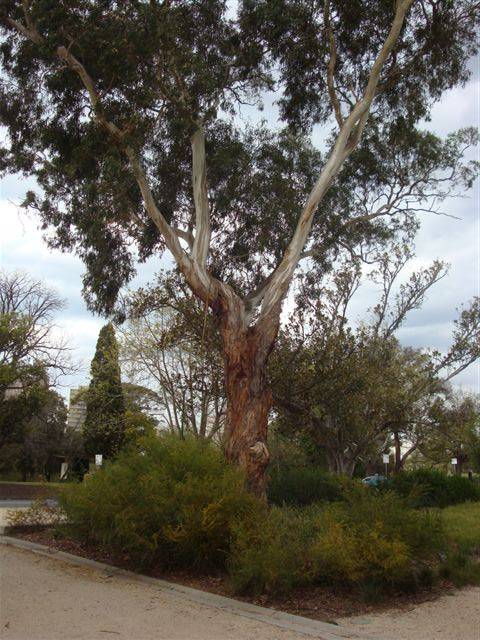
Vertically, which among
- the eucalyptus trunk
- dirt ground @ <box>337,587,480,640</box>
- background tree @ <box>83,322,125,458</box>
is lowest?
dirt ground @ <box>337,587,480,640</box>

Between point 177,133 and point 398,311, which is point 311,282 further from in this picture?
point 398,311

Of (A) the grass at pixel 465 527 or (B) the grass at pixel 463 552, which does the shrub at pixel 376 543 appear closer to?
(B) the grass at pixel 463 552

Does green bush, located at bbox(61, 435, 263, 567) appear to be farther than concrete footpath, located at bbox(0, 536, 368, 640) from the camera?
Yes

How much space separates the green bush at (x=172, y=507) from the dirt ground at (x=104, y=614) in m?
0.55

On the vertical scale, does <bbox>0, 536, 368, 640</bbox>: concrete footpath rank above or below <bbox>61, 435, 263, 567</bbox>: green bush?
below

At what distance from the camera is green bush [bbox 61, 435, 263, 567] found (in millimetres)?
7543

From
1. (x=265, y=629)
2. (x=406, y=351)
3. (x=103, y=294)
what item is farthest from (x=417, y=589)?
(x=406, y=351)

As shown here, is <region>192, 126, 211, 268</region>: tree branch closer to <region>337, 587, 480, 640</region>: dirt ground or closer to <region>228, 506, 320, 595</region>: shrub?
<region>228, 506, 320, 595</region>: shrub

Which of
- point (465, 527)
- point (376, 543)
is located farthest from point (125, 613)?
point (465, 527)

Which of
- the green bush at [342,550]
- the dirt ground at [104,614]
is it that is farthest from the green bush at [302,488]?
the dirt ground at [104,614]

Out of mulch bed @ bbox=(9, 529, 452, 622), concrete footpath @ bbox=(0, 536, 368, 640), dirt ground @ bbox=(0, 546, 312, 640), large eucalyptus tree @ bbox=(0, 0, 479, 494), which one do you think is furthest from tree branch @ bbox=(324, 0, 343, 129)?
dirt ground @ bbox=(0, 546, 312, 640)

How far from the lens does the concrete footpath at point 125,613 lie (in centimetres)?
560

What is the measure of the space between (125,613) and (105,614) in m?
0.19

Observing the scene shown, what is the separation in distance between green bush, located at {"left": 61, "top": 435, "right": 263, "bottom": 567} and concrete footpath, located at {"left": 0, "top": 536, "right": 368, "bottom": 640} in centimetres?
48
